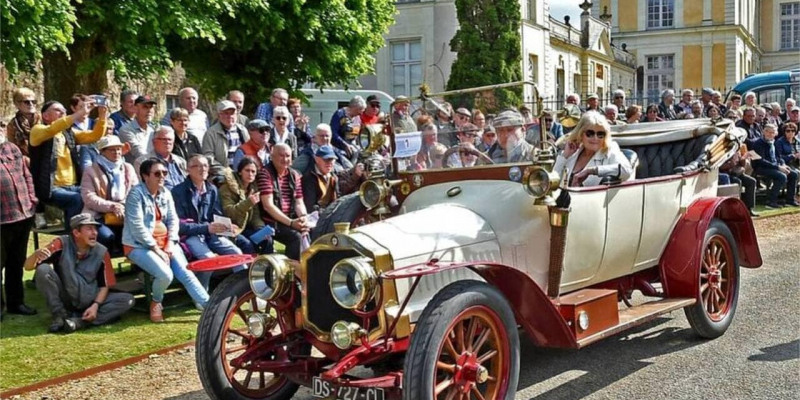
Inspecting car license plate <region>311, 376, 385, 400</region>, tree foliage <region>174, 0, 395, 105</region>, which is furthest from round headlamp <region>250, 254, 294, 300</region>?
tree foliage <region>174, 0, 395, 105</region>

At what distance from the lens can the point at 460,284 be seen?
4281mm

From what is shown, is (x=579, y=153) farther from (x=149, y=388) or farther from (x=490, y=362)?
(x=149, y=388)

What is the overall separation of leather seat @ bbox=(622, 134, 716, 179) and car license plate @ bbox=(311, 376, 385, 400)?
12.5 ft

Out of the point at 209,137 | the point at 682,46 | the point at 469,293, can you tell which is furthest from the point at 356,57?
the point at 682,46

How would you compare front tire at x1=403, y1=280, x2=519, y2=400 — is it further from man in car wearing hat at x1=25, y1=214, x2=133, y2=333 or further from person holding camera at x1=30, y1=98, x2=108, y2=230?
person holding camera at x1=30, y1=98, x2=108, y2=230

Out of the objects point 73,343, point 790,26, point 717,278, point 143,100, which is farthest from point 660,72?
point 73,343

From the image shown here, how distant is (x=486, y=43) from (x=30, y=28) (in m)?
16.0

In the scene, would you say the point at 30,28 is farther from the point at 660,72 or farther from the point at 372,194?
the point at 660,72

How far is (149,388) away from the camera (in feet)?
18.2

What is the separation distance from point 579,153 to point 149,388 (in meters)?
3.40

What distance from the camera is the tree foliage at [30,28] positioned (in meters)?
9.12

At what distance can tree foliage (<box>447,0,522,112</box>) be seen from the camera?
2369 cm

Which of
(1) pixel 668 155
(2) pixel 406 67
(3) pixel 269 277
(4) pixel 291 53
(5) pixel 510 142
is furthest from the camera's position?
(2) pixel 406 67

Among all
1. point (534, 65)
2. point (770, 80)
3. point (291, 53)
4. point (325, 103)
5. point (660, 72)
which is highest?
point (660, 72)
